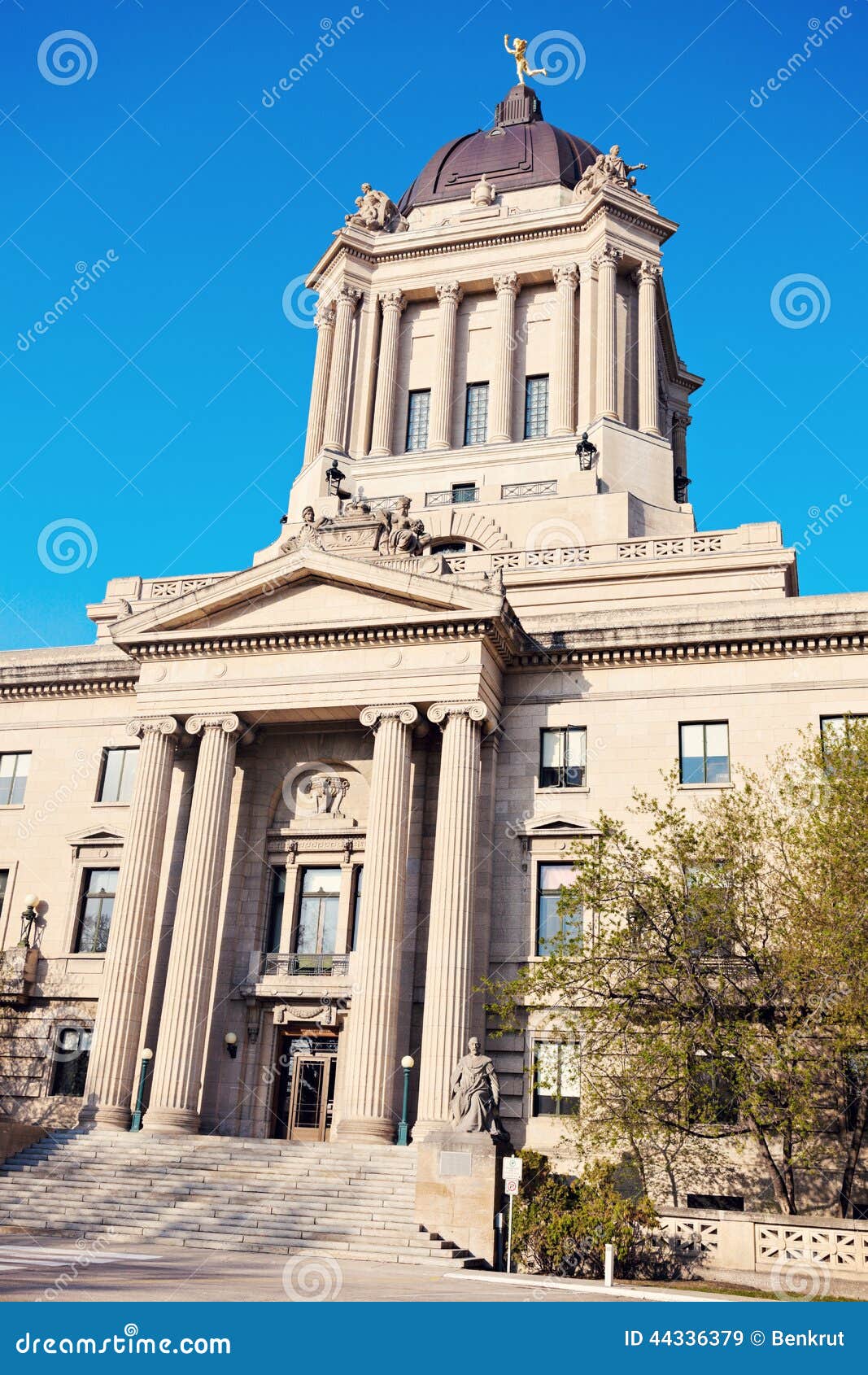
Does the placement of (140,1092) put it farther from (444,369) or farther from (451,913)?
(444,369)

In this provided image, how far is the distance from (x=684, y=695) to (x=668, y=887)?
26.7ft

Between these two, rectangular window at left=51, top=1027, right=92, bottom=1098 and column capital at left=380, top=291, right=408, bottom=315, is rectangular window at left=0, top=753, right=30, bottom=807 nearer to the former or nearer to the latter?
rectangular window at left=51, top=1027, right=92, bottom=1098

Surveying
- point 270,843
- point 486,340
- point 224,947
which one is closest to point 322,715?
point 270,843

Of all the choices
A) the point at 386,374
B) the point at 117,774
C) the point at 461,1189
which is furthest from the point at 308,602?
the point at 386,374

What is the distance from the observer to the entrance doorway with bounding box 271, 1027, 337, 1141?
114 ft

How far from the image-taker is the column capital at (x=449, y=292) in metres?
58.5

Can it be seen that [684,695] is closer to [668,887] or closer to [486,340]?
[668,887]

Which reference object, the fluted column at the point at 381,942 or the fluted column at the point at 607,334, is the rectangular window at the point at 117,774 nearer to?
the fluted column at the point at 381,942

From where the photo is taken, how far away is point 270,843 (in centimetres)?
3759

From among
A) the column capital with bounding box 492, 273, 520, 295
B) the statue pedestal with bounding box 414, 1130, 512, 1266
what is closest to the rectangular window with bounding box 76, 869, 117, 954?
the statue pedestal with bounding box 414, 1130, 512, 1266

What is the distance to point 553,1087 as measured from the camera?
3203 cm

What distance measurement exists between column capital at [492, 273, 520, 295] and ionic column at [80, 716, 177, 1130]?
2975 cm

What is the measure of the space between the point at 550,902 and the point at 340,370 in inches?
1258

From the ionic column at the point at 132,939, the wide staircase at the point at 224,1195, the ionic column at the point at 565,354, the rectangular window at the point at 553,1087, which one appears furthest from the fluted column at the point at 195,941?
the ionic column at the point at 565,354
